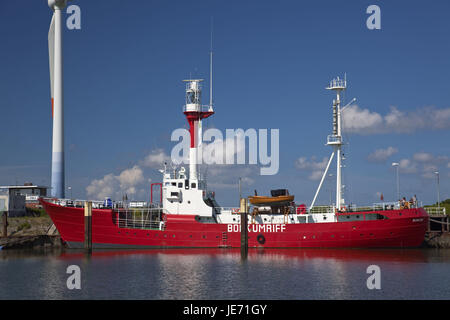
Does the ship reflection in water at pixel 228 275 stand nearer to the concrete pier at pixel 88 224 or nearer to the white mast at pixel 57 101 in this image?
the concrete pier at pixel 88 224

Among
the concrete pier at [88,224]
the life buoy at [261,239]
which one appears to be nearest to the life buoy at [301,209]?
the life buoy at [261,239]

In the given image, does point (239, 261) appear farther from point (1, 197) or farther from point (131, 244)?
point (1, 197)

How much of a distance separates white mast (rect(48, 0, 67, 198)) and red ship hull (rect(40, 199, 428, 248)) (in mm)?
11651

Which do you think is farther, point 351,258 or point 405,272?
point 351,258

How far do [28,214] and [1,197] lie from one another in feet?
13.9

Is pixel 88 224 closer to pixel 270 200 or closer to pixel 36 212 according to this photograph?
pixel 270 200

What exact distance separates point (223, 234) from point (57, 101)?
26201 millimetres

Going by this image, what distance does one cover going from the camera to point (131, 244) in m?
46.7

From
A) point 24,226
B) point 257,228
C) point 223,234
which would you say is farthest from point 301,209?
point 24,226

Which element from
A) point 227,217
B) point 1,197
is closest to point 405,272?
point 227,217

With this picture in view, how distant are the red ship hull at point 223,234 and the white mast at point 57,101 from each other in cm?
1165

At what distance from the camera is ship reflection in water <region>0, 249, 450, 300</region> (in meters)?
27.2

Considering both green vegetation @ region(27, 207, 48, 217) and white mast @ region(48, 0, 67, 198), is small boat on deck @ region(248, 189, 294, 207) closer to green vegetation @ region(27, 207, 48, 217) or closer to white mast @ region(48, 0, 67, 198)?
white mast @ region(48, 0, 67, 198)
